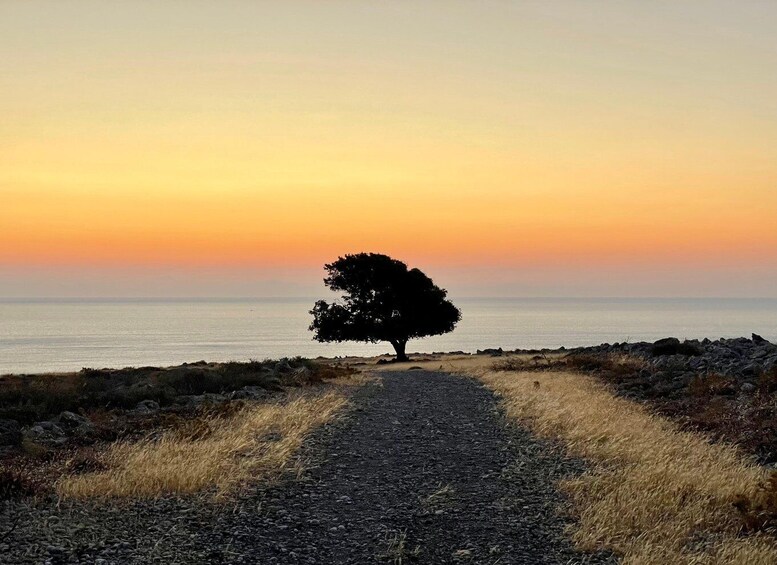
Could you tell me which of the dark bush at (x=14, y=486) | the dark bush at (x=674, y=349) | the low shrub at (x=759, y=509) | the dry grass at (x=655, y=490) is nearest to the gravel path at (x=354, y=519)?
the dry grass at (x=655, y=490)

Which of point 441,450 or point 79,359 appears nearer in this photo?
point 441,450

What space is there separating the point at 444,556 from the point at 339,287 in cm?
5282

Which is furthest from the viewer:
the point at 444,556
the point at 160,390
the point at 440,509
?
the point at 160,390

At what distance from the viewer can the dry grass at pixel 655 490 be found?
8664 mm

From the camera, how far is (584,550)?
350 inches

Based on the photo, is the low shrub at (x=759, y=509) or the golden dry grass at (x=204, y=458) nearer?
the low shrub at (x=759, y=509)

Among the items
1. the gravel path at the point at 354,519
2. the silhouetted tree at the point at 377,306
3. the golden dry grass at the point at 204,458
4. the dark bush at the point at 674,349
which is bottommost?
the gravel path at the point at 354,519

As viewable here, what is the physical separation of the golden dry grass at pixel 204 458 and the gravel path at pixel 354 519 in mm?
633

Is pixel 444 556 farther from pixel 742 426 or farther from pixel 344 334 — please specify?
pixel 344 334

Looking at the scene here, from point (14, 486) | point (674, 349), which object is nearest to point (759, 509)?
point (14, 486)

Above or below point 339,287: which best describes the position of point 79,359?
below

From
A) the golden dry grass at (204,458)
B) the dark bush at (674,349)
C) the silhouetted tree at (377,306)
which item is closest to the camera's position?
the golden dry grass at (204,458)

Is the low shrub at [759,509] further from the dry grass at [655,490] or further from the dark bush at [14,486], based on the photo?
the dark bush at [14,486]

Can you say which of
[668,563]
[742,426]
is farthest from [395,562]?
[742,426]
